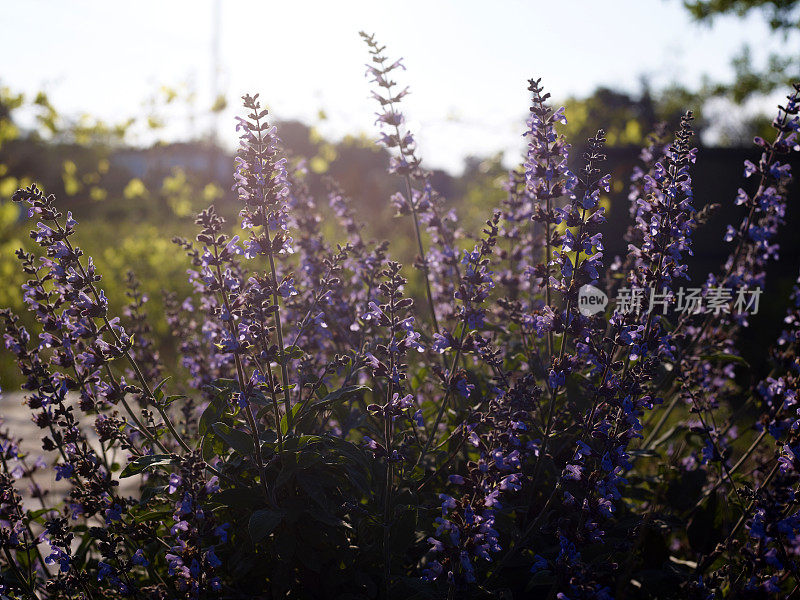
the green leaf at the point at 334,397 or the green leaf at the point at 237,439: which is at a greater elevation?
the green leaf at the point at 334,397

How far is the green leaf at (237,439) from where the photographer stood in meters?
2.80

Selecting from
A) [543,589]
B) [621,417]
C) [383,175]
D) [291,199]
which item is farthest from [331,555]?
[383,175]

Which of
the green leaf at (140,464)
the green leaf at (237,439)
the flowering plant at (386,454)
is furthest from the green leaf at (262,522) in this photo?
the green leaf at (140,464)

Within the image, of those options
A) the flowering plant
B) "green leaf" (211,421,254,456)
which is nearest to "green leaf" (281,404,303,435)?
the flowering plant

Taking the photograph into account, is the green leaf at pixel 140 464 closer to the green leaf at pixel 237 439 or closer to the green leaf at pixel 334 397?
the green leaf at pixel 237 439

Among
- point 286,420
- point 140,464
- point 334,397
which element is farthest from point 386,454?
point 140,464

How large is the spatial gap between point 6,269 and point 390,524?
10068 mm

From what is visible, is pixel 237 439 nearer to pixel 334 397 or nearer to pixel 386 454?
pixel 334 397

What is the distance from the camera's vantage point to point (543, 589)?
345 centimetres

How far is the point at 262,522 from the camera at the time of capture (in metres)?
2.59

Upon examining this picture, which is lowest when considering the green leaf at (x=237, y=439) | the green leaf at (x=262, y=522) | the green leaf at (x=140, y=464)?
the green leaf at (x=262, y=522)

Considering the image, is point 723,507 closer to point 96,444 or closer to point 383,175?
point 96,444

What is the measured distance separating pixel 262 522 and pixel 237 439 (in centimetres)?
39

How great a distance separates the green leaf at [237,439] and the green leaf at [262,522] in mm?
279
